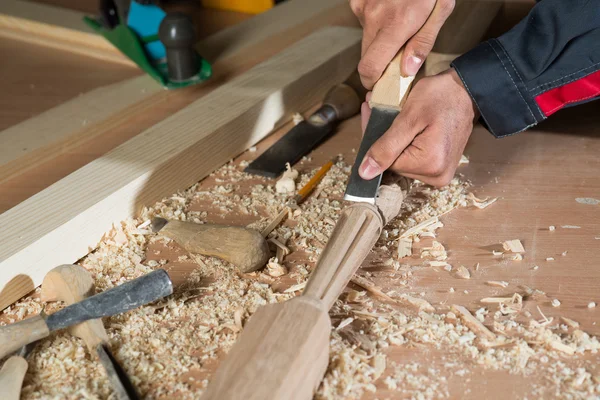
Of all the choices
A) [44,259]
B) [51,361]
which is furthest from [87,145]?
[51,361]

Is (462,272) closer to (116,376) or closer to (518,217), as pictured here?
(518,217)

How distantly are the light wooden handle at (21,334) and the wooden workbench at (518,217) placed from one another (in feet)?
1.54

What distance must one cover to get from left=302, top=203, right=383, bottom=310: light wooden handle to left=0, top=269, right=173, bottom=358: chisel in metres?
0.24

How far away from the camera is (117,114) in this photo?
5.74 ft

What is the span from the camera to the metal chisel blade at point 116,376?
932 mm

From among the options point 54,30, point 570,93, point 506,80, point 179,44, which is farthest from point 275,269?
point 54,30

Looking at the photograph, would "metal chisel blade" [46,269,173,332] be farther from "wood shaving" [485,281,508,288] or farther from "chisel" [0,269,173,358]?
"wood shaving" [485,281,508,288]

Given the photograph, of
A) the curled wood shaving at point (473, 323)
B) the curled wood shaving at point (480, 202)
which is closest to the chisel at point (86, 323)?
the curled wood shaving at point (473, 323)

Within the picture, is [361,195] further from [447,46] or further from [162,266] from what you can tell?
[447,46]

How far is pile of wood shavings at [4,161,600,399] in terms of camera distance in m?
0.97

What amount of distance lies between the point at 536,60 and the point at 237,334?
81cm

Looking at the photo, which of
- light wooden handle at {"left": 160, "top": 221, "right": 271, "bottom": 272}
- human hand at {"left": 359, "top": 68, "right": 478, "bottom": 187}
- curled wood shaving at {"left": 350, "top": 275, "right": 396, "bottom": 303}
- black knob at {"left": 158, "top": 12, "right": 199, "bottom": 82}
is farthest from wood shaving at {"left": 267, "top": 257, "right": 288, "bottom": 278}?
black knob at {"left": 158, "top": 12, "right": 199, "bottom": 82}

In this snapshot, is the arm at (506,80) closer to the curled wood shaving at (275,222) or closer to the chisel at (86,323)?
the curled wood shaving at (275,222)

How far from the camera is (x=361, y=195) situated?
3.92 feet
